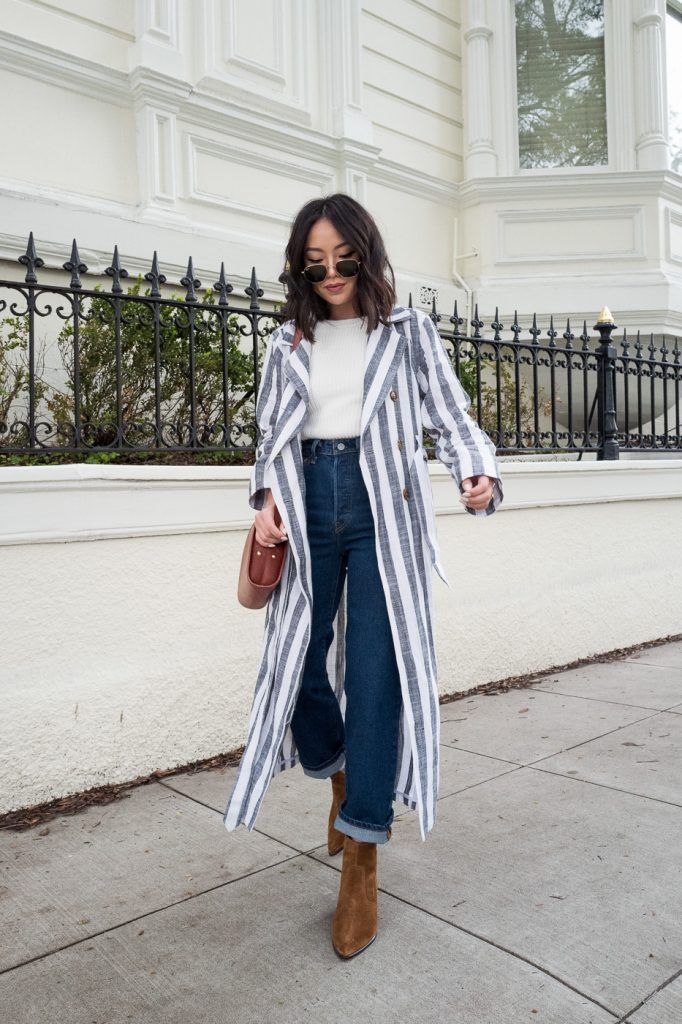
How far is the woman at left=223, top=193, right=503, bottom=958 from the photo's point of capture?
85.1 inches

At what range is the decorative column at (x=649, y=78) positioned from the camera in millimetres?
8078

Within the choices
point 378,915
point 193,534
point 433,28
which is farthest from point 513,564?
point 433,28

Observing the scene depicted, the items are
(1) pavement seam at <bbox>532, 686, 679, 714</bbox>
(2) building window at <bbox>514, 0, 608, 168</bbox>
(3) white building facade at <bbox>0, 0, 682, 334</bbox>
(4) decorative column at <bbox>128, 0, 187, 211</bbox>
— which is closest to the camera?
(1) pavement seam at <bbox>532, 686, 679, 714</bbox>

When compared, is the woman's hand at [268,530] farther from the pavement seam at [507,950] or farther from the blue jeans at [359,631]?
the pavement seam at [507,950]

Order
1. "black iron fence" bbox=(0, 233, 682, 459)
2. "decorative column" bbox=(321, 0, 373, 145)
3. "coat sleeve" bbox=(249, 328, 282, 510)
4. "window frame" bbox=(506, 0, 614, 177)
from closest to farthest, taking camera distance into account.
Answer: "coat sleeve" bbox=(249, 328, 282, 510) < "black iron fence" bbox=(0, 233, 682, 459) < "decorative column" bbox=(321, 0, 373, 145) < "window frame" bbox=(506, 0, 614, 177)

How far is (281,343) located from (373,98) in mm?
5988

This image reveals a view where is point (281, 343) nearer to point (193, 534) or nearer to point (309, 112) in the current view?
point (193, 534)

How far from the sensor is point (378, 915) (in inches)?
88.7

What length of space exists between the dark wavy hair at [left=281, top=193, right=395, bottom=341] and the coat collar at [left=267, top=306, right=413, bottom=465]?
36 millimetres

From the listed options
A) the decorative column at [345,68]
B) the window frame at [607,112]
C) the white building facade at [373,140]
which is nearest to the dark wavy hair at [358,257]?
the white building facade at [373,140]

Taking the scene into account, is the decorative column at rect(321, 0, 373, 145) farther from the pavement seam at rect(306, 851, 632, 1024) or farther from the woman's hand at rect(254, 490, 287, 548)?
the pavement seam at rect(306, 851, 632, 1024)

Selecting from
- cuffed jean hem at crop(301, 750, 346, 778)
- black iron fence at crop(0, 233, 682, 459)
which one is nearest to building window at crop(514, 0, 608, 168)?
black iron fence at crop(0, 233, 682, 459)

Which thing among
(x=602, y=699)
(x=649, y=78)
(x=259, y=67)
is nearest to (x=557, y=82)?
(x=649, y=78)

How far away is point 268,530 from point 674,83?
29.1ft
